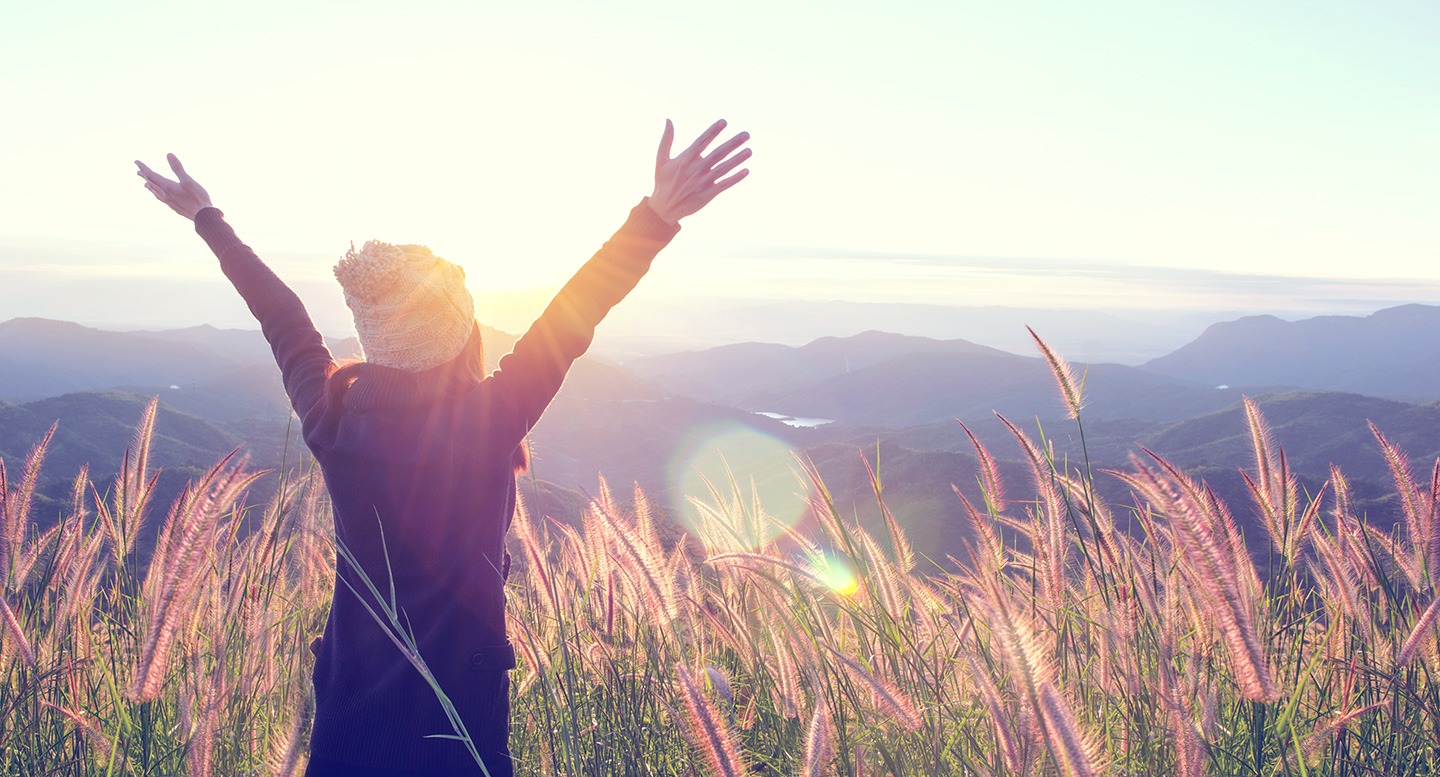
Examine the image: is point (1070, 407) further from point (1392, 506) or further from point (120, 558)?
point (1392, 506)

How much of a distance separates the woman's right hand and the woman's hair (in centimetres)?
112

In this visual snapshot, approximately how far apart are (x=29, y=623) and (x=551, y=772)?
2.18 meters

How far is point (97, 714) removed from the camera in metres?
2.24

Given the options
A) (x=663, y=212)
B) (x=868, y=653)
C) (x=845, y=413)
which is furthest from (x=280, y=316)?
(x=845, y=413)

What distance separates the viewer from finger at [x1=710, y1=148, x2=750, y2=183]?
1788 mm

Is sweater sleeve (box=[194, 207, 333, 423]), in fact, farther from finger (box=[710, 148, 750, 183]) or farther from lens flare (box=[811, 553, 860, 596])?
lens flare (box=[811, 553, 860, 596])

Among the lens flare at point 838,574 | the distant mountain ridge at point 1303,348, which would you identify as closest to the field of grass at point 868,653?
the lens flare at point 838,574

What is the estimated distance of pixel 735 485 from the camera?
261 centimetres

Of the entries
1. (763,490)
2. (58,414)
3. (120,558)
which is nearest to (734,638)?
(120,558)

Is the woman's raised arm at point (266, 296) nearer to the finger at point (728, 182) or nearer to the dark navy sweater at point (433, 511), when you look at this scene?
the dark navy sweater at point (433, 511)

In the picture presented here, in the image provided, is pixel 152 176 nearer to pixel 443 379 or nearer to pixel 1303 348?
pixel 443 379

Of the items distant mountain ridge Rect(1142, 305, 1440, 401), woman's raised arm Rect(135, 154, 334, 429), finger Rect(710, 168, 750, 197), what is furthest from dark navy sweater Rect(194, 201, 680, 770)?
distant mountain ridge Rect(1142, 305, 1440, 401)

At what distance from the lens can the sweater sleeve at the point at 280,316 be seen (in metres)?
2.06

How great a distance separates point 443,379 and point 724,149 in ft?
2.89
